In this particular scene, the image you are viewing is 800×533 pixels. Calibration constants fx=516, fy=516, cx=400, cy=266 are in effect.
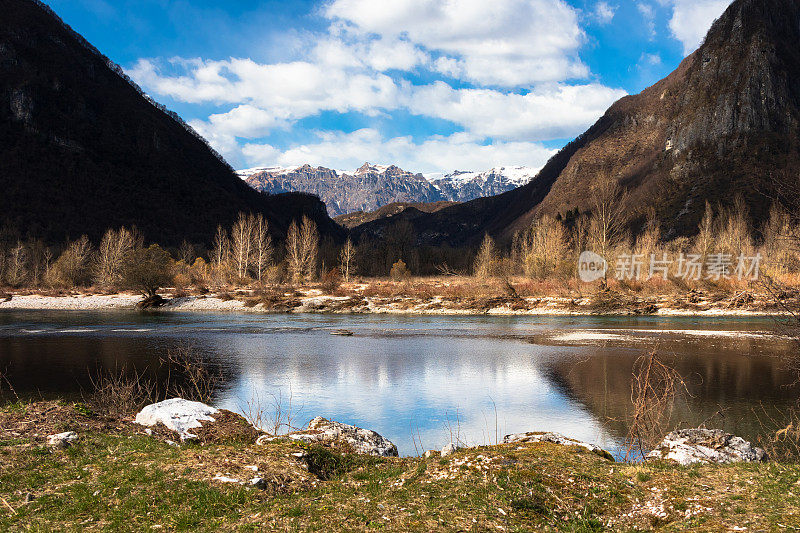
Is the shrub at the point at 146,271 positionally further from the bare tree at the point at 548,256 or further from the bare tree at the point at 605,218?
the bare tree at the point at 605,218

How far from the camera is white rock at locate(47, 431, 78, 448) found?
810 centimetres

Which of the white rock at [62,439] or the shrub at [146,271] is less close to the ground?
the shrub at [146,271]

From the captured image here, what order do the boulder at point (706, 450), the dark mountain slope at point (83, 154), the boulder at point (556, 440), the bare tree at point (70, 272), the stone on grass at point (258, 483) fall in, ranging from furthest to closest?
1. the dark mountain slope at point (83, 154)
2. the bare tree at point (70, 272)
3. the boulder at point (556, 440)
4. the boulder at point (706, 450)
5. the stone on grass at point (258, 483)

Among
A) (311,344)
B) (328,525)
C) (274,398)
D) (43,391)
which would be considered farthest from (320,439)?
(311,344)

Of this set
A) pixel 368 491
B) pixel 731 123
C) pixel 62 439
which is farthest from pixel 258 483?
pixel 731 123

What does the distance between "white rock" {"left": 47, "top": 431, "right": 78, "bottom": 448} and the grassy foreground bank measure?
15cm

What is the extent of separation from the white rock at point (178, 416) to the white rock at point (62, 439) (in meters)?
1.69

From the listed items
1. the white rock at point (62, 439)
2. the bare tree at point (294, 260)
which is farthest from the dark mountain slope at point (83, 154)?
the white rock at point (62, 439)

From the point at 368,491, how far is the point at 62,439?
5287 mm

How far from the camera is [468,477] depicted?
22.0 feet

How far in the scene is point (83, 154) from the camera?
6083 inches

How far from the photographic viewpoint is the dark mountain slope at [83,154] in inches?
5217

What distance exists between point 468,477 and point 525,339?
28111mm

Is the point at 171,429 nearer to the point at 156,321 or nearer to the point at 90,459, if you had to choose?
the point at 90,459
